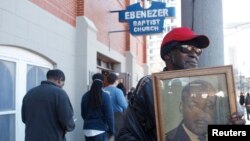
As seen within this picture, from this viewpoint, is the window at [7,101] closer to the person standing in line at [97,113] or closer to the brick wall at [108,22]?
the person standing in line at [97,113]

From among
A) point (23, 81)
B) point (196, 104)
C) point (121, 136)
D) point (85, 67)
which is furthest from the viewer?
point (85, 67)

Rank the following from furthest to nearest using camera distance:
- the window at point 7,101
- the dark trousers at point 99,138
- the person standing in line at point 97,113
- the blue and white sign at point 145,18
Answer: the blue and white sign at point 145,18 → the dark trousers at point 99,138 → the person standing in line at point 97,113 → the window at point 7,101

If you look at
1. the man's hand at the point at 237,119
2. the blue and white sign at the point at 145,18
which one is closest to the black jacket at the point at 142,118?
the man's hand at the point at 237,119

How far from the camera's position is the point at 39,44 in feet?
22.4

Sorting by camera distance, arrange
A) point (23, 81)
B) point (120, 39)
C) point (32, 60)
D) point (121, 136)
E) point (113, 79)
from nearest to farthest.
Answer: point (121, 136)
point (23, 81)
point (32, 60)
point (113, 79)
point (120, 39)

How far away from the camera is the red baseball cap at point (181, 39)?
2059 mm

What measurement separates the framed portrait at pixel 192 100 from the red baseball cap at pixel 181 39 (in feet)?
0.86

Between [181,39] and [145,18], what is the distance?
32.6 ft

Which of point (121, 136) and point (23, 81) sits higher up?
point (23, 81)

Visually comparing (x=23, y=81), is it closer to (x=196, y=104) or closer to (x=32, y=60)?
(x=32, y=60)

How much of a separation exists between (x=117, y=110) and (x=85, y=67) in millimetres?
1889

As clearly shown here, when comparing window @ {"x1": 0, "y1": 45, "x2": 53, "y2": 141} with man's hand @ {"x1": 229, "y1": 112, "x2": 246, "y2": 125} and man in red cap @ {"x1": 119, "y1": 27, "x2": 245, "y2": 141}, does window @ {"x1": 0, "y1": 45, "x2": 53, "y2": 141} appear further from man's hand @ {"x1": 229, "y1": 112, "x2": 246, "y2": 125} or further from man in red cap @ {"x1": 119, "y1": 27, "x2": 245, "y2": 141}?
man's hand @ {"x1": 229, "y1": 112, "x2": 246, "y2": 125}

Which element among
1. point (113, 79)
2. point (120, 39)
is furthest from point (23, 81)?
point (120, 39)

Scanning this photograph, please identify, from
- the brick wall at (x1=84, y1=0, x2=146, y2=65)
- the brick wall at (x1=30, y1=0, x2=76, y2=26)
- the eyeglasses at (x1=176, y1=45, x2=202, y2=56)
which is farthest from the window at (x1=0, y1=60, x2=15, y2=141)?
the eyeglasses at (x1=176, y1=45, x2=202, y2=56)
